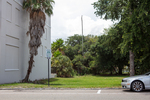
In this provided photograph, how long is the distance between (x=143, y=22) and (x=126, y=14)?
3338 millimetres

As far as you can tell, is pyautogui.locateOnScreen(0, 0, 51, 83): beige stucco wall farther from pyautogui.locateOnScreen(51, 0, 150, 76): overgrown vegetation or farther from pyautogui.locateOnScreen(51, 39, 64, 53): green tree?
pyautogui.locateOnScreen(51, 39, 64, 53): green tree

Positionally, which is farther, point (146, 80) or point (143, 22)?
point (143, 22)

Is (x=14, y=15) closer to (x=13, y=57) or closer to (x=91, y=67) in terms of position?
(x=13, y=57)

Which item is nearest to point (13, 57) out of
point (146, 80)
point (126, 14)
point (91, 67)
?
point (126, 14)

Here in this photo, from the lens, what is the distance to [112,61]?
1419 inches

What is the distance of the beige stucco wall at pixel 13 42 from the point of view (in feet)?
50.7

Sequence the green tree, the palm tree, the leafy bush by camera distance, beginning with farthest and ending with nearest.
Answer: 1. the green tree
2. the leafy bush
3. the palm tree

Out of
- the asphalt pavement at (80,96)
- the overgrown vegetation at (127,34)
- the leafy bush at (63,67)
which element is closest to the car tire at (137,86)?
the asphalt pavement at (80,96)

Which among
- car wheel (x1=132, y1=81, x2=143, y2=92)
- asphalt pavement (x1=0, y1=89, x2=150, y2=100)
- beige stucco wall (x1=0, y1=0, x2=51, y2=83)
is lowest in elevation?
asphalt pavement (x1=0, y1=89, x2=150, y2=100)

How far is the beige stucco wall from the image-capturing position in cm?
1547

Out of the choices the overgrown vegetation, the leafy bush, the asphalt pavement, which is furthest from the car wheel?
the leafy bush

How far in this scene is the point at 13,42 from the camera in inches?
672

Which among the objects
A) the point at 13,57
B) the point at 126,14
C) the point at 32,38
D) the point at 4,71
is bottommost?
the point at 4,71

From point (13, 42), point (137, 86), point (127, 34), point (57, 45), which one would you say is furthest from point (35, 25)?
point (57, 45)
